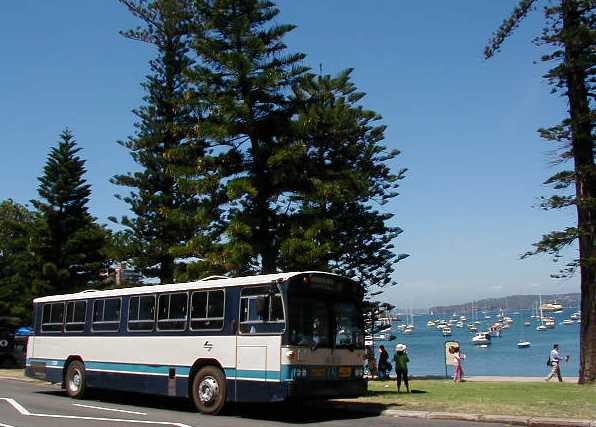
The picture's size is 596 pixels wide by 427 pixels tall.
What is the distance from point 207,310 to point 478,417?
5653mm

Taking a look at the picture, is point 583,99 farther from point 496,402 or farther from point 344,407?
point 344,407

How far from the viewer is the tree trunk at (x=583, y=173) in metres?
20.8

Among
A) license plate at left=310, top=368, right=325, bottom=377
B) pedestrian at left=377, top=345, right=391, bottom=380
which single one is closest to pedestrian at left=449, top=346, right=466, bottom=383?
pedestrian at left=377, top=345, right=391, bottom=380

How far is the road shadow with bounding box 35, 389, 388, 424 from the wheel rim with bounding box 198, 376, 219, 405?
16.7 inches

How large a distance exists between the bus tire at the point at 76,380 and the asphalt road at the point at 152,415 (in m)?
0.24

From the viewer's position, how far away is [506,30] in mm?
21984

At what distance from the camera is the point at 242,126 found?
74.6ft

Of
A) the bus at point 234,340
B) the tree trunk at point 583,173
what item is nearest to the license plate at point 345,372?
the bus at point 234,340

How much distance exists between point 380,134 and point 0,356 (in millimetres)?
20665

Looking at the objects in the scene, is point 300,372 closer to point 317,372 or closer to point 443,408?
point 317,372

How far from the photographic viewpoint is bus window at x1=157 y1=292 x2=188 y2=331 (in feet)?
47.4

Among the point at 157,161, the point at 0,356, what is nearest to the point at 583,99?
the point at 157,161

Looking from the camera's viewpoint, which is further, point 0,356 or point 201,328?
point 0,356

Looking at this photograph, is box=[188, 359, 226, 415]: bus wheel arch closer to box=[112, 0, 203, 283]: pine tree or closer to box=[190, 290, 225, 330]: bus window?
box=[190, 290, 225, 330]: bus window
